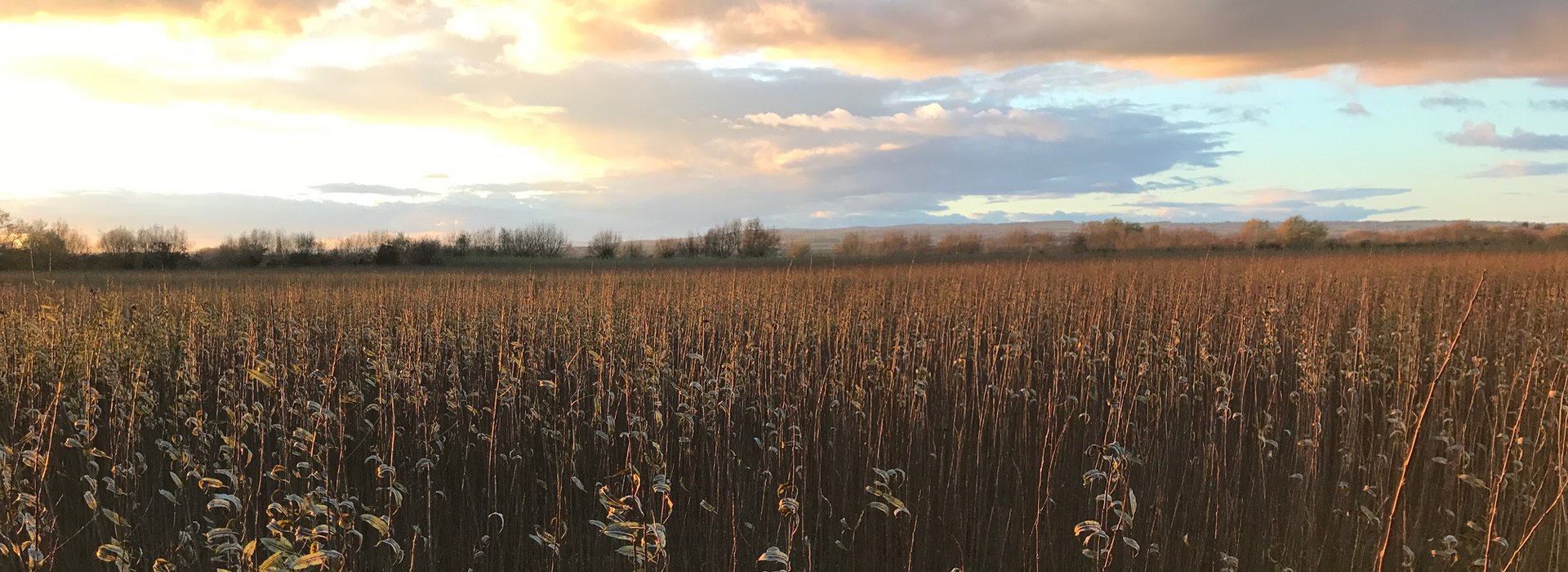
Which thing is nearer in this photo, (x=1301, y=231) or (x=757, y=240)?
(x=1301, y=231)

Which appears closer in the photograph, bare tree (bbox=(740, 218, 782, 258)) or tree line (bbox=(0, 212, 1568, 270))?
tree line (bbox=(0, 212, 1568, 270))

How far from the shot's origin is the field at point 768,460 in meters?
2.86

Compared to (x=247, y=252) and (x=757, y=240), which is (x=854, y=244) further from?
(x=247, y=252)

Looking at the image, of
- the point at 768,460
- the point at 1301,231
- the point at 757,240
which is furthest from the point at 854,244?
the point at 768,460

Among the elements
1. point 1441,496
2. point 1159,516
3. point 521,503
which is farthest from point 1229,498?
point 521,503

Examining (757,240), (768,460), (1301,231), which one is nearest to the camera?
(768,460)

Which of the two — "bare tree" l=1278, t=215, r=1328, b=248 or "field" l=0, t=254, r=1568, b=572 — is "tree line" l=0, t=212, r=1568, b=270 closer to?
"bare tree" l=1278, t=215, r=1328, b=248

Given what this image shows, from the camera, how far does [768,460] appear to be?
4.07 meters

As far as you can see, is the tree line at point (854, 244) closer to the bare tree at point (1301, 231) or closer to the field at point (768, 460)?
the bare tree at point (1301, 231)

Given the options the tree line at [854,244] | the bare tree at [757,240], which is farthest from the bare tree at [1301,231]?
the bare tree at [757,240]

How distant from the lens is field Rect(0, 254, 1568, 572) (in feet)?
9.37

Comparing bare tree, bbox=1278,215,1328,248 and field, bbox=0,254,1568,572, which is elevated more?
bare tree, bbox=1278,215,1328,248

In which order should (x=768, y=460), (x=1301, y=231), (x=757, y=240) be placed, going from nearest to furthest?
(x=768, y=460) < (x=1301, y=231) < (x=757, y=240)

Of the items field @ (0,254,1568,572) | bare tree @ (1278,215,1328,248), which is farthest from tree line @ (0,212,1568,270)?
field @ (0,254,1568,572)
